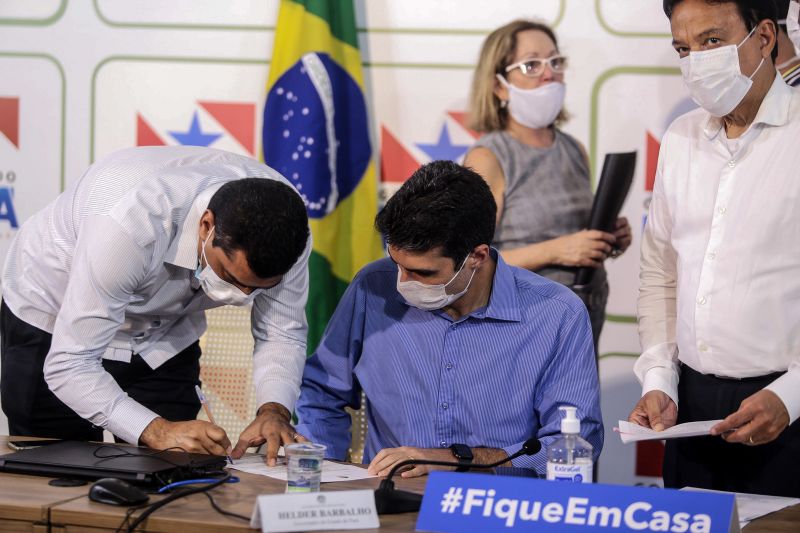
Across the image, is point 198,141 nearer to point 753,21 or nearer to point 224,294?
point 224,294

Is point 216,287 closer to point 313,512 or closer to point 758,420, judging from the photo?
point 313,512

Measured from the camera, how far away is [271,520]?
1640 mm

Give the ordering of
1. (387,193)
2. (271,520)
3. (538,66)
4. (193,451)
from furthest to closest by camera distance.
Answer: (387,193) → (538,66) → (193,451) → (271,520)

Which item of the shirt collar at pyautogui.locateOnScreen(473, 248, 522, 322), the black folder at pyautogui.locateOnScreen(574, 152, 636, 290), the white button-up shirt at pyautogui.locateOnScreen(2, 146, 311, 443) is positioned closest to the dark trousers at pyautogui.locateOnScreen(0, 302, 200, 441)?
the white button-up shirt at pyautogui.locateOnScreen(2, 146, 311, 443)

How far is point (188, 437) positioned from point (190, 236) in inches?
19.0

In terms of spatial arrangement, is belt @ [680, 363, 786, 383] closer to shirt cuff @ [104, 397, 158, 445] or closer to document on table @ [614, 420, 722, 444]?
document on table @ [614, 420, 722, 444]

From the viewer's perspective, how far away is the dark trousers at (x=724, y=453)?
2158 millimetres

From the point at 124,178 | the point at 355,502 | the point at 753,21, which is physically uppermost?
the point at 753,21

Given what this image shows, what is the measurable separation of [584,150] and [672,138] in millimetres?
1248

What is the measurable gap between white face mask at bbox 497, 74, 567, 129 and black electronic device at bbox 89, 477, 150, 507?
2.21 m

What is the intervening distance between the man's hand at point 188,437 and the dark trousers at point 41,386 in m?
0.40

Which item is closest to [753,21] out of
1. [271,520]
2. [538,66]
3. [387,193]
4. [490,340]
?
[490,340]

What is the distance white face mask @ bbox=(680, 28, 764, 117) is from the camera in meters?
2.25

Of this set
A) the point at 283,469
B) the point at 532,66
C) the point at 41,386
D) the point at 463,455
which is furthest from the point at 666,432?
the point at 532,66
